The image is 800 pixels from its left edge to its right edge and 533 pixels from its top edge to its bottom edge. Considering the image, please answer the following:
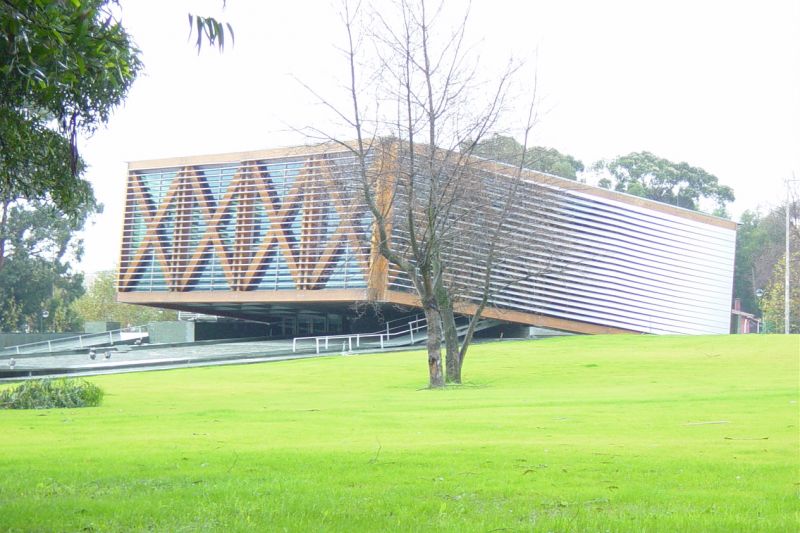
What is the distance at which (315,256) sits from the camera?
46.3 metres

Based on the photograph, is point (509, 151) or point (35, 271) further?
point (35, 271)

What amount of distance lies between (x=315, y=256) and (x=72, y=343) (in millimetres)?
14969

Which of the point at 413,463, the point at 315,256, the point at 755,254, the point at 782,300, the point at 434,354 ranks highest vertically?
the point at 755,254

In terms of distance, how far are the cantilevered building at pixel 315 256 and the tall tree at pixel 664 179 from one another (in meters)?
26.6

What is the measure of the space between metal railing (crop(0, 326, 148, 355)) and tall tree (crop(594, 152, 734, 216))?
148ft

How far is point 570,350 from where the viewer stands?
36.4m

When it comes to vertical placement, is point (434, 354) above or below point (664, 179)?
below

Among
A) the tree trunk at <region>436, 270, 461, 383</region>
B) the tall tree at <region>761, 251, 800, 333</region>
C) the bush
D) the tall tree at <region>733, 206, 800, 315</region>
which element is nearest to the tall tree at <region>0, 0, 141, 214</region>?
the bush

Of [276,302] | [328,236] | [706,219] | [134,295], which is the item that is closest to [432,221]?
[328,236]

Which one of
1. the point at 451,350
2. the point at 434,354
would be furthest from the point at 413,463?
the point at 451,350

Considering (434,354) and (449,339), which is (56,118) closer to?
(434,354)

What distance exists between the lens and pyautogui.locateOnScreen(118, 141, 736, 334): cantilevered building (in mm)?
46531

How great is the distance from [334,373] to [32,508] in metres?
22.9

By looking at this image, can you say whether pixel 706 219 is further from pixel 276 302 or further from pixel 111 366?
pixel 111 366
